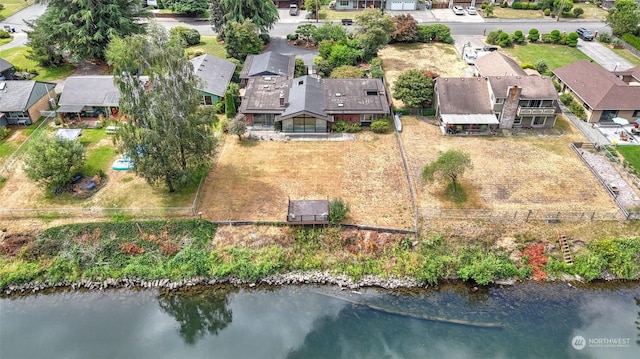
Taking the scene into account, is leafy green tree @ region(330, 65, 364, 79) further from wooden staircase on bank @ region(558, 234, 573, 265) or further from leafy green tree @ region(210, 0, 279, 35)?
wooden staircase on bank @ region(558, 234, 573, 265)

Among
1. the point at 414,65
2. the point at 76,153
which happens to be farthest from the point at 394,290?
the point at 414,65

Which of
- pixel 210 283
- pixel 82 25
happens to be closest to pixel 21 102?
pixel 82 25

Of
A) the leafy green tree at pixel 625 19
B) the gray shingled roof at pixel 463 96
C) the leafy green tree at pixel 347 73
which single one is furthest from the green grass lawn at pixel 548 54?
the leafy green tree at pixel 347 73

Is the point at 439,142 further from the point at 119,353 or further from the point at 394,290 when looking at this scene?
the point at 119,353

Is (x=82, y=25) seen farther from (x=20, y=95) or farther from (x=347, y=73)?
(x=347, y=73)

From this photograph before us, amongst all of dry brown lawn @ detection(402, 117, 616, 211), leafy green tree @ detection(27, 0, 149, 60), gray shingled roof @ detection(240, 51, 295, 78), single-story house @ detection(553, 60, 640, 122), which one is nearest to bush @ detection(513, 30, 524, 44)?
single-story house @ detection(553, 60, 640, 122)
